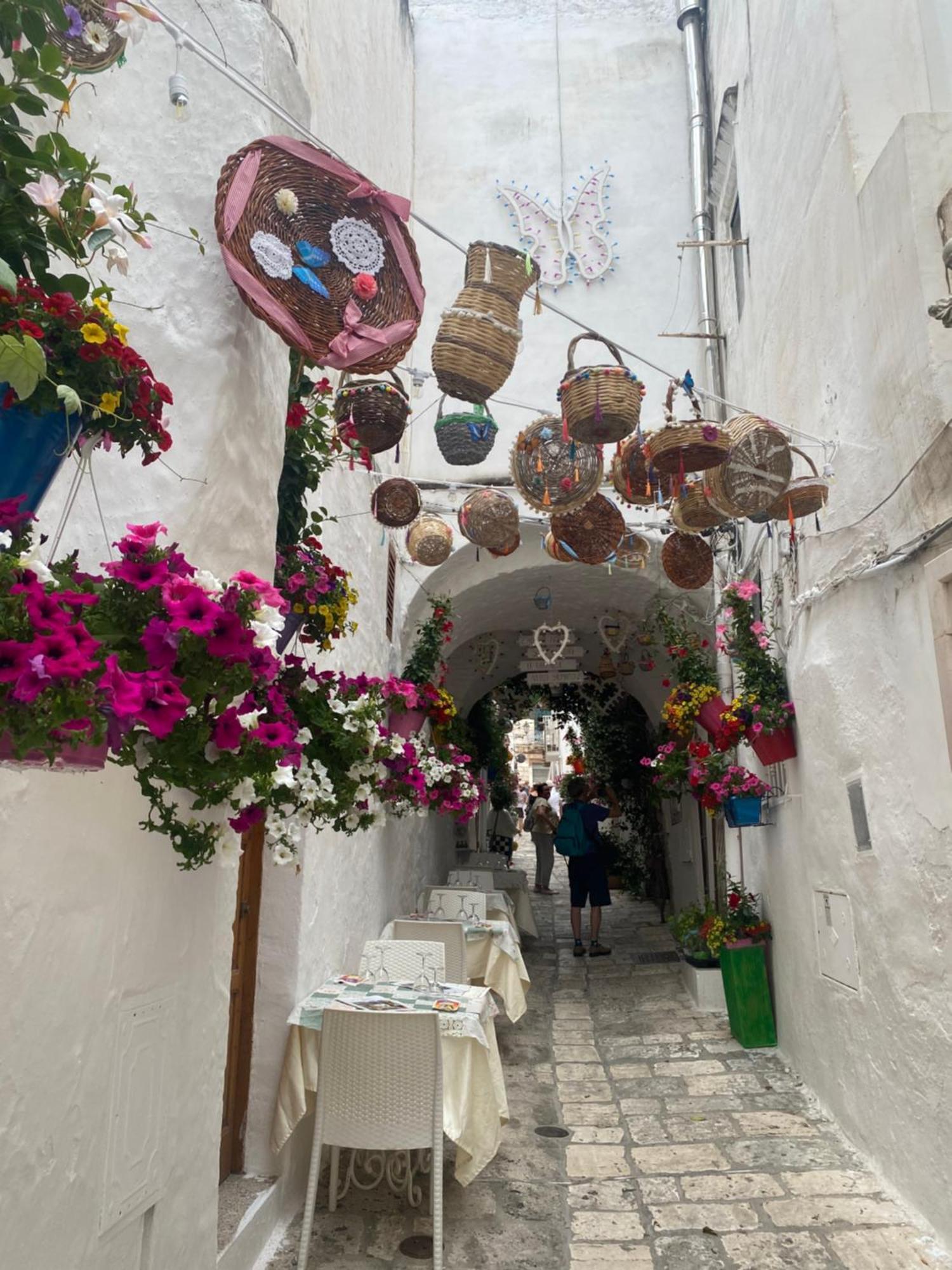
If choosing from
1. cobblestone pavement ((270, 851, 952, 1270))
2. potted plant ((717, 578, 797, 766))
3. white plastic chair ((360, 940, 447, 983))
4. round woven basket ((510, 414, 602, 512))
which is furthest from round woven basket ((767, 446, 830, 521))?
cobblestone pavement ((270, 851, 952, 1270))

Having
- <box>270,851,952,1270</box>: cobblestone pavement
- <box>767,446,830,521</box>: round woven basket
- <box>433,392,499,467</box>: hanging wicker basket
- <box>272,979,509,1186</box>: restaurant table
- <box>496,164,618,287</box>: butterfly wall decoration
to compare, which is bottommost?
<box>270,851,952,1270</box>: cobblestone pavement

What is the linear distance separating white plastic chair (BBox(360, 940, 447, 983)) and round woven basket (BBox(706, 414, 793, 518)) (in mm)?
2705

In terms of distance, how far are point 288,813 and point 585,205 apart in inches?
296

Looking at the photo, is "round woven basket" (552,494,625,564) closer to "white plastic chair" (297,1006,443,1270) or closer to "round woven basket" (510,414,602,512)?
"round woven basket" (510,414,602,512)

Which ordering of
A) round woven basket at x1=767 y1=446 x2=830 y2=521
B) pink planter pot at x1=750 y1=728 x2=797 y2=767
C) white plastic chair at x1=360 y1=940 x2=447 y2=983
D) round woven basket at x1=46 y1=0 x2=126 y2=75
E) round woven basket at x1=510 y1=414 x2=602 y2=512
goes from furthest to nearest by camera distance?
pink planter pot at x1=750 y1=728 x2=797 y2=767, white plastic chair at x1=360 y1=940 x2=447 y2=983, round woven basket at x1=510 y1=414 x2=602 y2=512, round woven basket at x1=767 y1=446 x2=830 y2=521, round woven basket at x1=46 y1=0 x2=126 y2=75

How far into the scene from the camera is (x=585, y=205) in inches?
322

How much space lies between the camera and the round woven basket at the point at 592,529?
5008 mm

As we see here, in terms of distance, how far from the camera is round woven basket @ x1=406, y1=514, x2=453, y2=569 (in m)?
6.19

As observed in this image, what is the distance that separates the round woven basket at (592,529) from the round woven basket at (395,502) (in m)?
0.80

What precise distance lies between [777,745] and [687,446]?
2.29 metres

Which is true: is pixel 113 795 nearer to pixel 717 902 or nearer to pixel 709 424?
pixel 709 424

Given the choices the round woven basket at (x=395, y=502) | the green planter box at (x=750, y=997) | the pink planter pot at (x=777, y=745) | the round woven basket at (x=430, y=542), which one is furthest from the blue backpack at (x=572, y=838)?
the round woven basket at (x=395, y=502)

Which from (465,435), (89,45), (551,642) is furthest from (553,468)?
(551,642)

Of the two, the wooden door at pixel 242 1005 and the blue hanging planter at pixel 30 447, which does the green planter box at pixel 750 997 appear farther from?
the blue hanging planter at pixel 30 447
